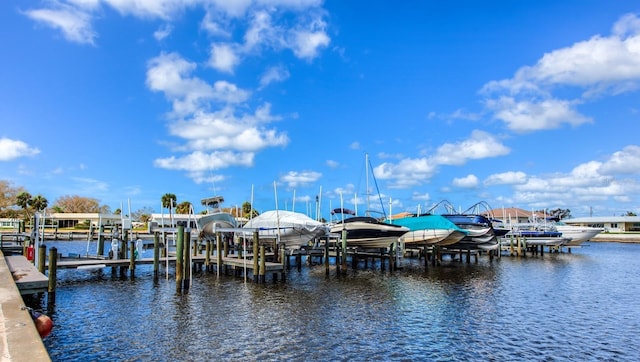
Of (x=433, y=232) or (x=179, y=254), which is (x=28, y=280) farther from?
(x=433, y=232)

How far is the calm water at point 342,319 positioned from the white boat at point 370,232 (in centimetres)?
524

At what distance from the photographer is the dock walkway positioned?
6079 mm

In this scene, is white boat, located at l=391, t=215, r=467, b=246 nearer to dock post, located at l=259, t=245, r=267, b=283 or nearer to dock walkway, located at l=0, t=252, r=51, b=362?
dock post, located at l=259, t=245, r=267, b=283

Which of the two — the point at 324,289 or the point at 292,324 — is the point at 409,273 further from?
the point at 292,324

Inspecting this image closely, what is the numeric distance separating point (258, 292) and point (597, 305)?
16.5 meters

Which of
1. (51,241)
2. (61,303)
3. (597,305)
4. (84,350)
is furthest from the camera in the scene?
(51,241)

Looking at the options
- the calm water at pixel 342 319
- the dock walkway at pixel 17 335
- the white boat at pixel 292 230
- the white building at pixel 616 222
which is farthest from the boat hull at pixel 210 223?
the white building at pixel 616 222

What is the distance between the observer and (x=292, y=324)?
16125 mm

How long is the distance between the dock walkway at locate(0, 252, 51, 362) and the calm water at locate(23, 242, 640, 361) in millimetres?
3841

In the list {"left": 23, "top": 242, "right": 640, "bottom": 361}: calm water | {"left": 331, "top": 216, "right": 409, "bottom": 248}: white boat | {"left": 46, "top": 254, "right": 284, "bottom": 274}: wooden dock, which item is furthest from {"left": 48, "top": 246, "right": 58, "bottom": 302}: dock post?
{"left": 331, "top": 216, "right": 409, "bottom": 248}: white boat

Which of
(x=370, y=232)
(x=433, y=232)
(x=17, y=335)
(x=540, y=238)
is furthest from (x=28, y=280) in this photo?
(x=540, y=238)

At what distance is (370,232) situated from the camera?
33.7 metres

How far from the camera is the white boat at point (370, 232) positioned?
33250 millimetres

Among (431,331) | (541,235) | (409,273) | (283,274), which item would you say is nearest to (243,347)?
(431,331)
